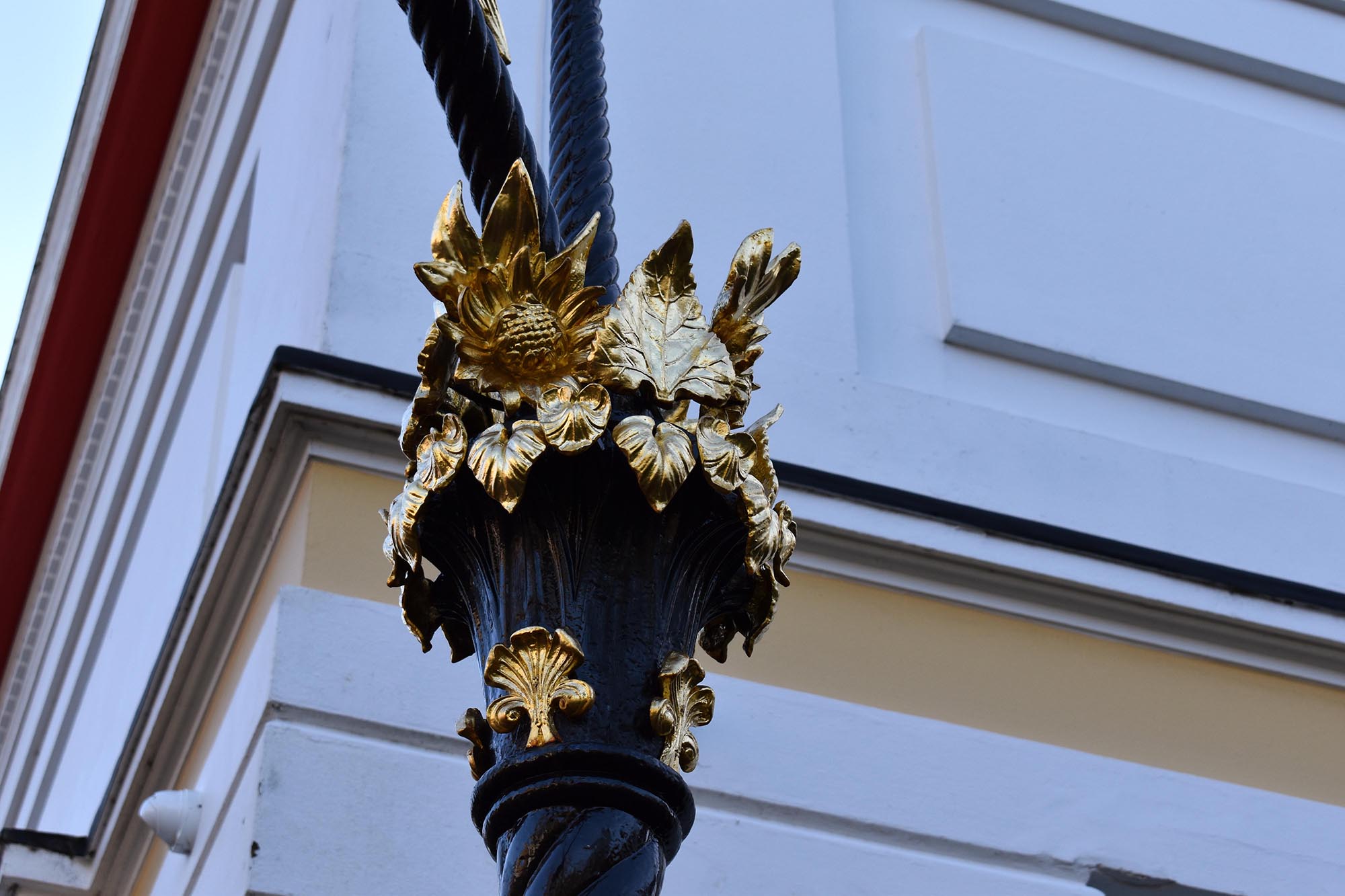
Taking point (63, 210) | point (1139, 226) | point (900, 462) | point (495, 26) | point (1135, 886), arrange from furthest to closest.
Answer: point (63, 210) < point (1139, 226) < point (900, 462) < point (1135, 886) < point (495, 26)

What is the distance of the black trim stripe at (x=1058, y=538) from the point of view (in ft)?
11.0

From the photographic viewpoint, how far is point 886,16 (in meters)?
4.60

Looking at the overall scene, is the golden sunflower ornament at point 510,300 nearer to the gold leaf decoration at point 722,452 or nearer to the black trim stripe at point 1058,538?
the gold leaf decoration at point 722,452

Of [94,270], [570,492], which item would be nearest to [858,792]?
[570,492]

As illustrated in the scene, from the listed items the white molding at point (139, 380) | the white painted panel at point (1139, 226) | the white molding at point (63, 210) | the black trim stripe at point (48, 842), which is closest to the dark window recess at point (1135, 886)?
the white painted panel at point (1139, 226)

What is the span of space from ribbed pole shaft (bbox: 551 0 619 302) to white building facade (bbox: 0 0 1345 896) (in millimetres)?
1411

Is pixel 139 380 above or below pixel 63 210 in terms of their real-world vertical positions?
below

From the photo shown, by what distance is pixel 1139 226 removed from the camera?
174 inches

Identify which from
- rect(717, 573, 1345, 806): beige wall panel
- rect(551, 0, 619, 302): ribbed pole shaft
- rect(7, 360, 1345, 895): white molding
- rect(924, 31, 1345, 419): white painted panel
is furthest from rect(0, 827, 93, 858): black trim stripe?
rect(551, 0, 619, 302): ribbed pole shaft

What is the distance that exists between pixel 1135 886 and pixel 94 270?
16.5ft

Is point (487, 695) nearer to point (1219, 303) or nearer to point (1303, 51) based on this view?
point (1219, 303)

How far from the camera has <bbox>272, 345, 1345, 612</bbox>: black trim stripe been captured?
11.0 feet

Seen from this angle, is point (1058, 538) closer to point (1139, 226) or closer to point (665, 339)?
point (1139, 226)

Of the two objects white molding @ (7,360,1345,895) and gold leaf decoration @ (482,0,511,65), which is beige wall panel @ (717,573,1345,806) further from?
gold leaf decoration @ (482,0,511,65)
